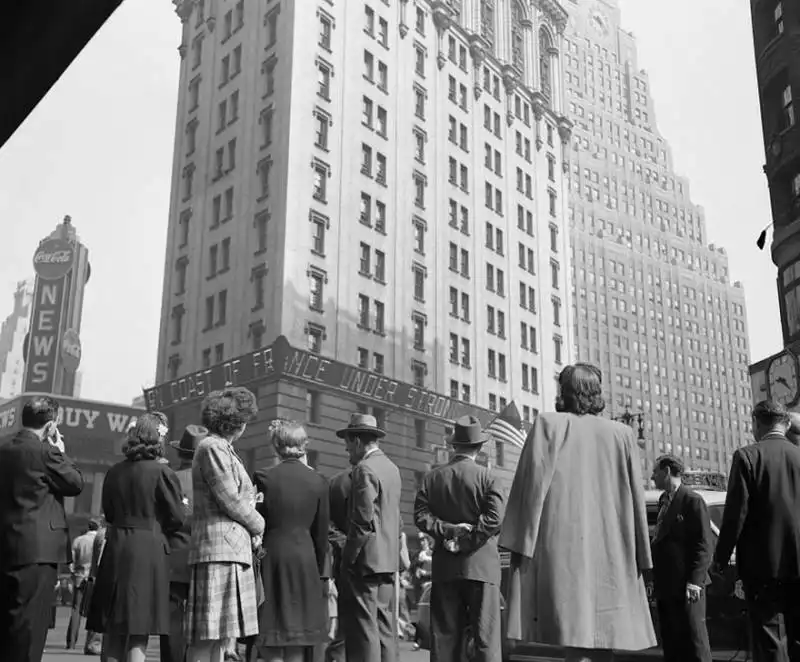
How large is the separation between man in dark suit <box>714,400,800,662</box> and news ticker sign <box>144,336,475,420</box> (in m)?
33.8

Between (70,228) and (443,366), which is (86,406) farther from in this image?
(70,228)

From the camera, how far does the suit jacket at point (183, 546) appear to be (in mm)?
6477

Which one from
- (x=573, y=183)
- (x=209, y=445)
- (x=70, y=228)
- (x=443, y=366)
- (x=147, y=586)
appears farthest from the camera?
(x=573, y=183)

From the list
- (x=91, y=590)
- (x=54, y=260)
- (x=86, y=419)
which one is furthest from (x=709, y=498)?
(x=54, y=260)

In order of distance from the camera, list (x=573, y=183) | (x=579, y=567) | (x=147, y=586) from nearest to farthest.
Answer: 1. (x=579, y=567)
2. (x=147, y=586)
3. (x=573, y=183)

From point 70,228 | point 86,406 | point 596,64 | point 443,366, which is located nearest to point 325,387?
point 443,366

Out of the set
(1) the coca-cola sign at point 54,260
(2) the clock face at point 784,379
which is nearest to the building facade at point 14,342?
(1) the coca-cola sign at point 54,260

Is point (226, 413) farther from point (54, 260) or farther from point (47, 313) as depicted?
point (54, 260)

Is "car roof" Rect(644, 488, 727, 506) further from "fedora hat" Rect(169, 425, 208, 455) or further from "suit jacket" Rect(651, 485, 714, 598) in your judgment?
"fedora hat" Rect(169, 425, 208, 455)

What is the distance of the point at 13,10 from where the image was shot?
1.79m

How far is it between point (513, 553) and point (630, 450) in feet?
2.93

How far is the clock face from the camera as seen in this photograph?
20.3m

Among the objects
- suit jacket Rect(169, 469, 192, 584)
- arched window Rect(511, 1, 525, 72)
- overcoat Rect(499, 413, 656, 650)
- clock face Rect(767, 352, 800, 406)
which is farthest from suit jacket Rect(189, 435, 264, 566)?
arched window Rect(511, 1, 525, 72)

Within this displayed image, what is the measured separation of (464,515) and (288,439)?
1.58 metres
